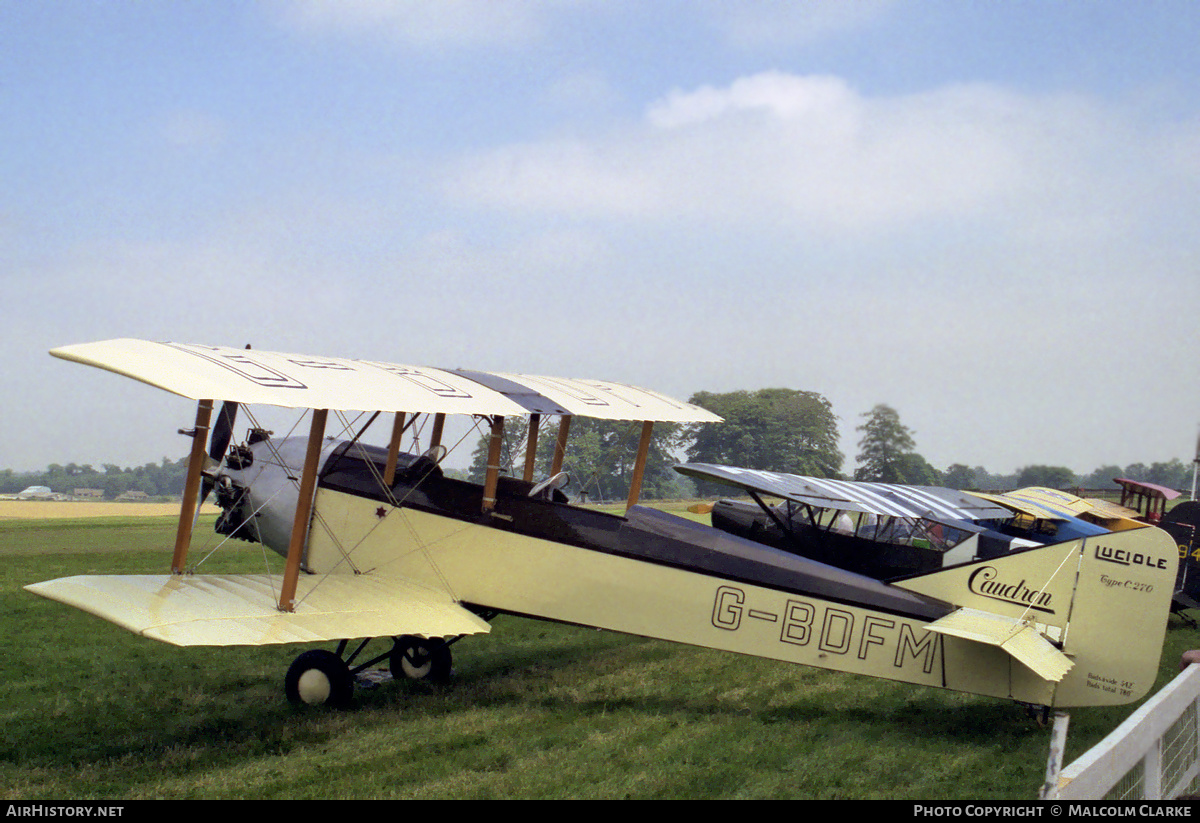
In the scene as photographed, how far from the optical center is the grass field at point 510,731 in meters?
4.71

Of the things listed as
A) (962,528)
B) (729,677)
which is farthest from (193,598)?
(962,528)

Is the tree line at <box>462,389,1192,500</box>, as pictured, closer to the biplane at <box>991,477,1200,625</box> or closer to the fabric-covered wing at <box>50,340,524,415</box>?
the biplane at <box>991,477,1200,625</box>

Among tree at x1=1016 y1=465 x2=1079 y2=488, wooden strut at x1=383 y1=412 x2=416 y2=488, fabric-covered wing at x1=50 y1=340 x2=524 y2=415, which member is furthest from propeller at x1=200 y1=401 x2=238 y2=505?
tree at x1=1016 y1=465 x2=1079 y2=488

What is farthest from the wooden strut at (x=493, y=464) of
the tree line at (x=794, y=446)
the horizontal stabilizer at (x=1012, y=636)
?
the tree line at (x=794, y=446)

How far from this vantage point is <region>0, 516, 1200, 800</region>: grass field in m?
4.71

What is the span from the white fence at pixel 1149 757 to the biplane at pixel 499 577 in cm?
152

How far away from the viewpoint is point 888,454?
53062 mm

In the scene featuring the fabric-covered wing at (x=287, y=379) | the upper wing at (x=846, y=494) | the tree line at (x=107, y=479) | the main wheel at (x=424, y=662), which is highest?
the fabric-covered wing at (x=287, y=379)

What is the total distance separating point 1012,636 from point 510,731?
10.6ft

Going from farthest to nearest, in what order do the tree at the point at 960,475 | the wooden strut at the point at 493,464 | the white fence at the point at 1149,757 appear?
the tree at the point at 960,475
the wooden strut at the point at 493,464
the white fence at the point at 1149,757

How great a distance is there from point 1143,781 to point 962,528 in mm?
6550

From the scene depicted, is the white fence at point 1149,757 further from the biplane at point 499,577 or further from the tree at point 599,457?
the tree at point 599,457

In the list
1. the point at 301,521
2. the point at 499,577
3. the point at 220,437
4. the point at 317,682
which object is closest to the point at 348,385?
the point at 301,521
